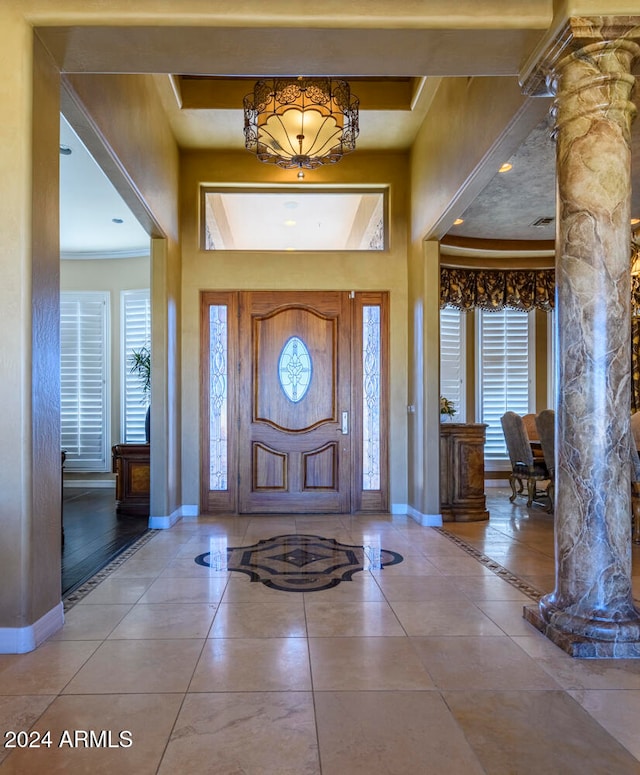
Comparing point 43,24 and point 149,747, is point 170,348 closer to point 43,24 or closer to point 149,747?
point 43,24

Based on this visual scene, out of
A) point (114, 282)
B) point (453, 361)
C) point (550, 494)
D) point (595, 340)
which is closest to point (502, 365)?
point (453, 361)

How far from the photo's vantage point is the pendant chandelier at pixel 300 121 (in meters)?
4.54

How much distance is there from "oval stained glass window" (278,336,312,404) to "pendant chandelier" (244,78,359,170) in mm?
1954

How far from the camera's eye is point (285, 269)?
6.35 meters

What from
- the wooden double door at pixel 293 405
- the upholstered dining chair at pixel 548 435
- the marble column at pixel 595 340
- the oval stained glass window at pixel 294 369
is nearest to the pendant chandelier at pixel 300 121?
the wooden double door at pixel 293 405

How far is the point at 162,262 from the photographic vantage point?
18.4 feet

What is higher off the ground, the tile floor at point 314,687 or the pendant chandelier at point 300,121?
the pendant chandelier at point 300,121

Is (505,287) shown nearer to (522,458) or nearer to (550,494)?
(522,458)

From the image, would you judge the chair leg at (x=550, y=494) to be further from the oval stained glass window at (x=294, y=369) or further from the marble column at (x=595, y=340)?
the marble column at (x=595, y=340)

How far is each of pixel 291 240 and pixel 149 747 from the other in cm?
529

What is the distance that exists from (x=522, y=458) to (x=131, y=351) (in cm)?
556

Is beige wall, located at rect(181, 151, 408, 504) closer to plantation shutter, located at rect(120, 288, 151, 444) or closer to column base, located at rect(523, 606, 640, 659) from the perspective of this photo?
plantation shutter, located at rect(120, 288, 151, 444)

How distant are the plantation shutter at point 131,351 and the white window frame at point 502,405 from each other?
483 centimetres

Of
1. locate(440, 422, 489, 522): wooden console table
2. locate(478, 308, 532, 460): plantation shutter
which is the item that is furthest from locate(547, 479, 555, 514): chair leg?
locate(478, 308, 532, 460): plantation shutter
